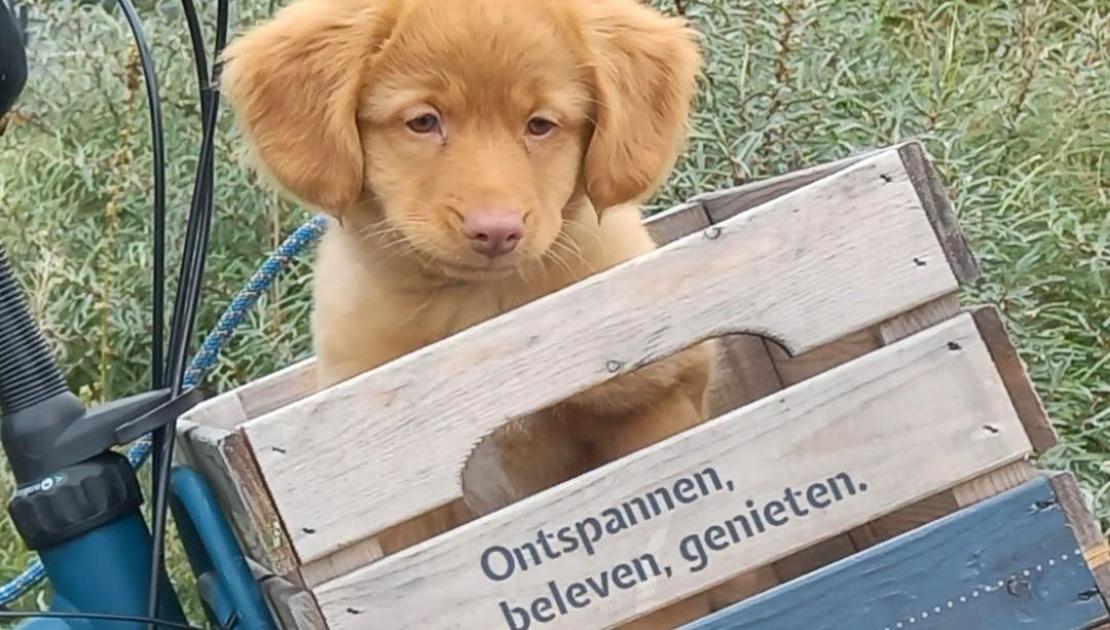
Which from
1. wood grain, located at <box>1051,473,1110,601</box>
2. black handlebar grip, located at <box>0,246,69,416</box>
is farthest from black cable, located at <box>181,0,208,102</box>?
wood grain, located at <box>1051,473,1110,601</box>

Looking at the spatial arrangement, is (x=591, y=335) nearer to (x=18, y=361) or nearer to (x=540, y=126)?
(x=540, y=126)

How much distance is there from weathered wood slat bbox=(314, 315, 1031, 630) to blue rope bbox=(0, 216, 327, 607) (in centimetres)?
39

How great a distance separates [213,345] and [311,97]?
306mm

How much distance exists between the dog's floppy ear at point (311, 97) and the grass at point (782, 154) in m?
1.17

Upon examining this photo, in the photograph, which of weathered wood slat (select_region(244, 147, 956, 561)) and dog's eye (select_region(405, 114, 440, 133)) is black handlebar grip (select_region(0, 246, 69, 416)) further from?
dog's eye (select_region(405, 114, 440, 133))

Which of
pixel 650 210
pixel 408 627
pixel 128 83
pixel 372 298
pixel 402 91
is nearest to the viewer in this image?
pixel 408 627

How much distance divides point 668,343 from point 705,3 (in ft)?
5.81

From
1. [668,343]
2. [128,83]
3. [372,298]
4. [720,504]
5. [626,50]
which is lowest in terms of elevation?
[720,504]

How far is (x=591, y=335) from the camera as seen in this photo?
1194mm

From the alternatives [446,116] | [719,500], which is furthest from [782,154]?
[719,500]

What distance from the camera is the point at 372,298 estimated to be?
1.62 m

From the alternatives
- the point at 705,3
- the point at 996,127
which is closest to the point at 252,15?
the point at 705,3

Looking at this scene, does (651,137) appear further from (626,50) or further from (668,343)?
(668,343)

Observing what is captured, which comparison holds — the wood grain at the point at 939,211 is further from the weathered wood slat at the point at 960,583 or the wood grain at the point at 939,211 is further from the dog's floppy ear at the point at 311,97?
the dog's floppy ear at the point at 311,97
